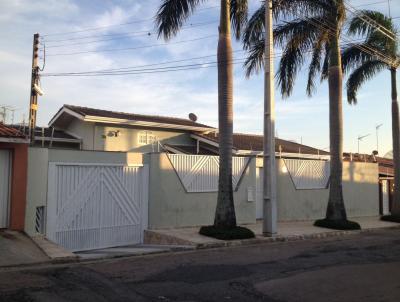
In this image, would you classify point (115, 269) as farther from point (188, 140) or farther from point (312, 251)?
point (188, 140)

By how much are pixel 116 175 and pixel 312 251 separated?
624cm

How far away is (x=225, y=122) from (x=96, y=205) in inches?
180

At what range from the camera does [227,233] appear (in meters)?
14.3

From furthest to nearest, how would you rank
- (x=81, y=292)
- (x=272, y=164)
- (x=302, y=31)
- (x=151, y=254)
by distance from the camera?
(x=302, y=31)
(x=272, y=164)
(x=151, y=254)
(x=81, y=292)

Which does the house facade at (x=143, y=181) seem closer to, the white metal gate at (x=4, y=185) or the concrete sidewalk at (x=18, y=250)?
the white metal gate at (x=4, y=185)

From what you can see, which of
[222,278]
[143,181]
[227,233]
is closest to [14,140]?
[143,181]

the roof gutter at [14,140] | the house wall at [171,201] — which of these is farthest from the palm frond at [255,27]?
the roof gutter at [14,140]

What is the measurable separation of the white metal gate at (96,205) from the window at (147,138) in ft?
27.5

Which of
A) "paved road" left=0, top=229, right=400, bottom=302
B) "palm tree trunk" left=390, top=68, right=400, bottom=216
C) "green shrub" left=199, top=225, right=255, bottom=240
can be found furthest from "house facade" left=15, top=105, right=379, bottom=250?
"paved road" left=0, top=229, right=400, bottom=302

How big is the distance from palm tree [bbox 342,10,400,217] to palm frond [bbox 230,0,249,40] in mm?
6433

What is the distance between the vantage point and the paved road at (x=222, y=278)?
303 inches

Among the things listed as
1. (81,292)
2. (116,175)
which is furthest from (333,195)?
(81,292)

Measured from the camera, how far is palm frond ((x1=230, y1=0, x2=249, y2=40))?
620 inches

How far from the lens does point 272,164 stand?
15375 millimetres
